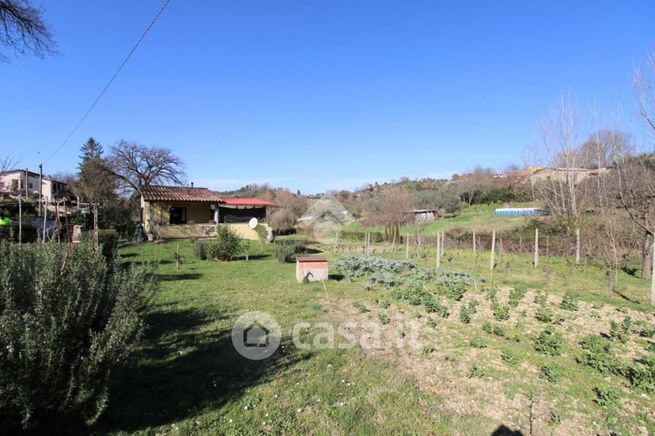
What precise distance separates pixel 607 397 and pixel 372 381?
7.09ft

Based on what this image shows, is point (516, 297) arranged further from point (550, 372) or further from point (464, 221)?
point (464, 221)

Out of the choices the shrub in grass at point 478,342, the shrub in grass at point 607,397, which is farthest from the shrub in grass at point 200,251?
the shrub in grass at point 607,397

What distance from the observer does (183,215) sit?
26.5m

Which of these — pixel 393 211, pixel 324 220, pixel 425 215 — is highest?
pixel 393 211

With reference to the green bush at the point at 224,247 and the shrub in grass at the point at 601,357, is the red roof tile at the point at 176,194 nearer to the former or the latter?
the green bush at the point at 224,247

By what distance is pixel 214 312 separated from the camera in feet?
21.0

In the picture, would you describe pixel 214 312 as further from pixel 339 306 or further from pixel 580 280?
pixel 580 280

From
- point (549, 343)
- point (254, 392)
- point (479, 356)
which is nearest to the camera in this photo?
point (254, 392)

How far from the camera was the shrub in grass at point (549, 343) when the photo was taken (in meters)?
4.41

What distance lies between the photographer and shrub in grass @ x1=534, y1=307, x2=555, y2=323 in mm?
5652

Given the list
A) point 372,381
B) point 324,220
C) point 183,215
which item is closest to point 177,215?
point 183,215

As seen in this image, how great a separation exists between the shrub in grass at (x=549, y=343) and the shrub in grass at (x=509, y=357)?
0.44 metres

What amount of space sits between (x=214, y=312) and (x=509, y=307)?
5333mm

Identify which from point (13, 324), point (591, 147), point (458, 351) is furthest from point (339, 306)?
point (591, 147)
